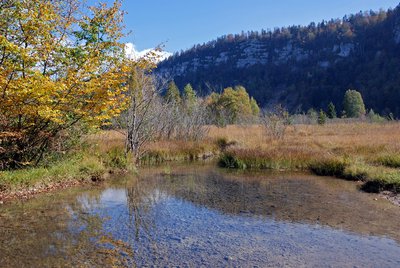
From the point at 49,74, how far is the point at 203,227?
8.11 m

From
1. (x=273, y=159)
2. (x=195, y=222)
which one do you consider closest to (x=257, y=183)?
(x=273, y=159)

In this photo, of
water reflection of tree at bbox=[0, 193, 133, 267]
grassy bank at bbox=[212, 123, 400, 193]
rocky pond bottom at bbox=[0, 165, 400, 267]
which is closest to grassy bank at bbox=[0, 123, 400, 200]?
grassy bank at bbox=[212, 123, 400, 193]

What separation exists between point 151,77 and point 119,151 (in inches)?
180

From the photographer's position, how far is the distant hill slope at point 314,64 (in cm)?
11262

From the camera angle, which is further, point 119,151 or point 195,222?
point 119,151

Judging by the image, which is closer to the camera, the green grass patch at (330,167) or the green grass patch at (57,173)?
the green grass patch at (57,173)

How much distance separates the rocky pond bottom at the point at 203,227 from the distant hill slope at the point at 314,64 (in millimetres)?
94446

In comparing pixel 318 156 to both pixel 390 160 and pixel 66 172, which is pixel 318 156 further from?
pixel 66 172

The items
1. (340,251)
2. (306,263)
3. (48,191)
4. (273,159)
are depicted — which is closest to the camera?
(306,263)

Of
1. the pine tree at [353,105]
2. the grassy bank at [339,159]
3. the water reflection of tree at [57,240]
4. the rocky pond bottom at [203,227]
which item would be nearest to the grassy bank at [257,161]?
the grassy bank at [339,159]

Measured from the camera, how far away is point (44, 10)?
34.6 ft

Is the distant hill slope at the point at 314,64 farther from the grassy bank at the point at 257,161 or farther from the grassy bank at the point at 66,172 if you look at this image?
the grassy bank at the point at 66,172

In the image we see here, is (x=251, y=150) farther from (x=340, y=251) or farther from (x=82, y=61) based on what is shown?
(x=340, y=251)

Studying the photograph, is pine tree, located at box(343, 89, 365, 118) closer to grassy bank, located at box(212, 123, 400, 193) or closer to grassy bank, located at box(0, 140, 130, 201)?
grassy bank, located at box(212, 123, 400, 193)
